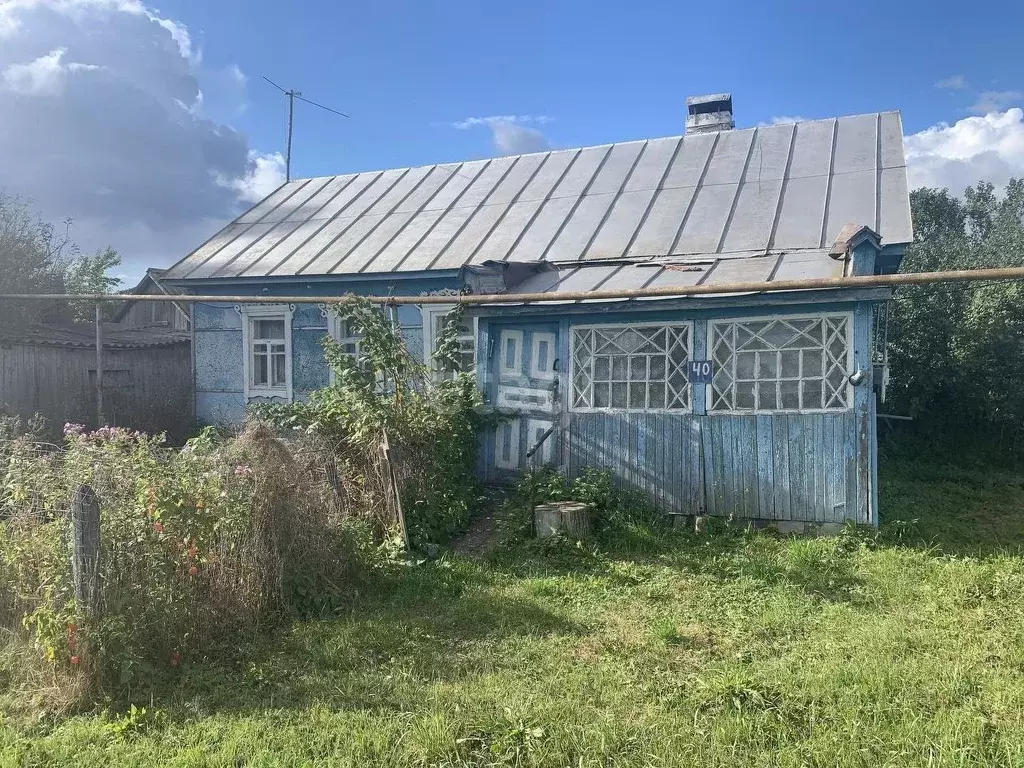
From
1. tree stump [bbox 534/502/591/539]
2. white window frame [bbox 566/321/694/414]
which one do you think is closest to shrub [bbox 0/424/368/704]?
tree stump [bbox 534/502/591/539]

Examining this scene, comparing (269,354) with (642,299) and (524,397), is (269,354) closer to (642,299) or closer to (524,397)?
(524,397)

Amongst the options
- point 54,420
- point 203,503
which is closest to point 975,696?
point 203,503

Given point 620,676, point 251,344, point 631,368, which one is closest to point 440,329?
point 631,368

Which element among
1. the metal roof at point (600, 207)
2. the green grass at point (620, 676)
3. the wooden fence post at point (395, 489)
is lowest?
the green grass at point (620, 676)

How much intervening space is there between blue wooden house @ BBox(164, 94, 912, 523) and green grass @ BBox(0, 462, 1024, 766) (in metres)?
1.45

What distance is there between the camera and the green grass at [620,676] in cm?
354

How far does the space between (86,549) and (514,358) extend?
5.29 m

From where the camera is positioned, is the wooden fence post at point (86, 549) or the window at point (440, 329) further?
the window at point (440, 329)

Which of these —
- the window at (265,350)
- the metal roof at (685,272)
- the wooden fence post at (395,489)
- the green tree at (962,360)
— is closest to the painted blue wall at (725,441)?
the metal roof at (685,272)

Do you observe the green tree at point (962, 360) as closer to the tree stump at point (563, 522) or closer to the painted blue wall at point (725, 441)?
the painted blue wall at point (725, 441)

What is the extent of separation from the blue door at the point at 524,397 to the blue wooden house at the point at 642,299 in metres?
0.02

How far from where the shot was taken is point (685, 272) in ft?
27.2

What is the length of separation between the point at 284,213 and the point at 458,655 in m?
11.1

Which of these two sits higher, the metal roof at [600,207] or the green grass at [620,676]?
the metal roof at [600,207]
